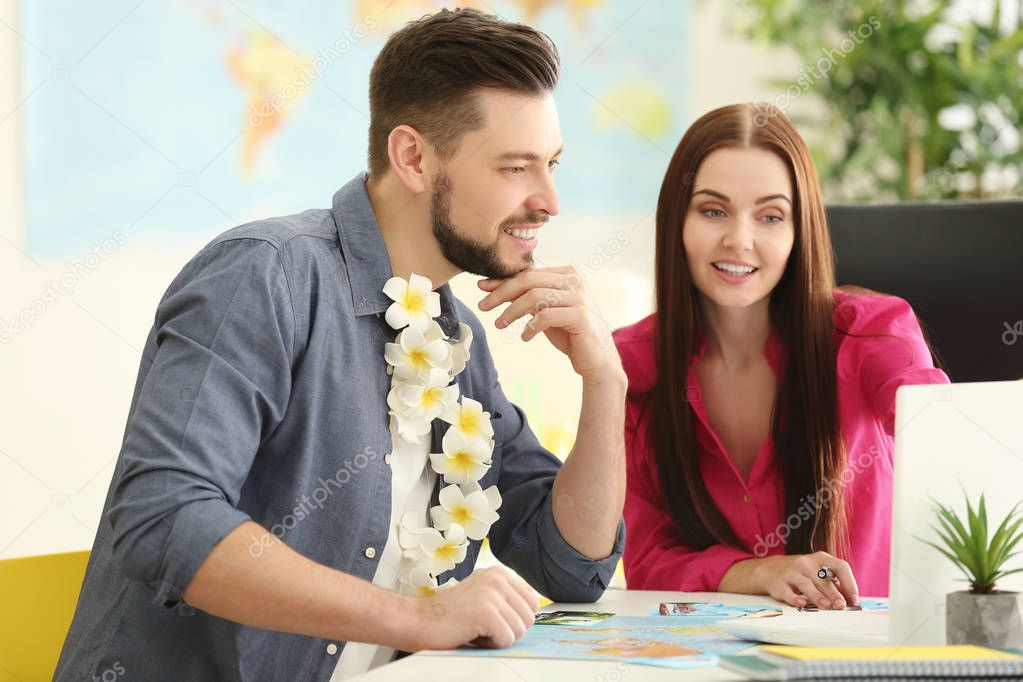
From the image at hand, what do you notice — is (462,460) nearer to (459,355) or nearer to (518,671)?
(459,355)

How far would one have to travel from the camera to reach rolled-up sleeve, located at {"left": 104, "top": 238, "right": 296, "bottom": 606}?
4.15 ft

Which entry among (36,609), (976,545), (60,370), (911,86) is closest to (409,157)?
(36,609)

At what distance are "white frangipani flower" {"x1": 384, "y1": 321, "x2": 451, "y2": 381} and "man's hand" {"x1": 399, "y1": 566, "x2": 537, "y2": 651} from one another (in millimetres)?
408

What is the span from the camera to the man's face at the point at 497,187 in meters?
1.72

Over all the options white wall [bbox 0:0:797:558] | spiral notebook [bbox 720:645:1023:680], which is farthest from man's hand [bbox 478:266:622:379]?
white wall [bbox 0:0:797:558]

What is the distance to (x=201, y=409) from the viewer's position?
1340 mm

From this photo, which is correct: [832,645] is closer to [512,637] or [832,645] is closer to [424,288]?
[512,637]

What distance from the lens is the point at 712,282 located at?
2176 mm

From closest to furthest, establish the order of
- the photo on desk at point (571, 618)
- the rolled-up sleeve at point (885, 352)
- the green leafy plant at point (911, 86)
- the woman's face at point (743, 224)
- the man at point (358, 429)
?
the man at point (358, 429) < the photo on desk at point (571, 618) < the rolled-up sleeve at point (885, 352) < the woman's face at point (743, 224) < the green leafy plant at point (911, 86)

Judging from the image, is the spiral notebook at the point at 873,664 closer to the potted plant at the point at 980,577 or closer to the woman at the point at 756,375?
the potted plant at the point at 980,577

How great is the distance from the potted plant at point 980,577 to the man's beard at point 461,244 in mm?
751

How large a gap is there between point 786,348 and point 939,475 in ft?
3.21

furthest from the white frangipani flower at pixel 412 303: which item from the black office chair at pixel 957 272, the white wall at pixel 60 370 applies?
the white wall at pixel 60 370

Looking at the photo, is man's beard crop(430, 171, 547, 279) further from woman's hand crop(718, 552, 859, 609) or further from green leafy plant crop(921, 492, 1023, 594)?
green leafy plant crop(921, 492, 1023, 594)
